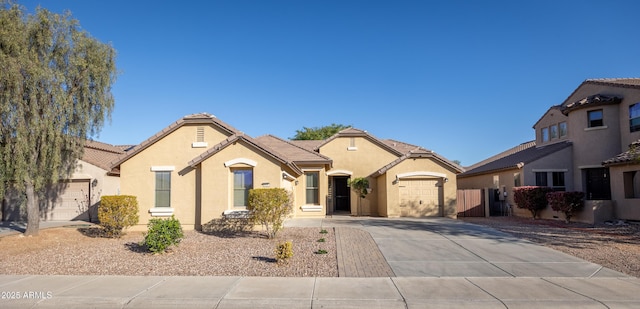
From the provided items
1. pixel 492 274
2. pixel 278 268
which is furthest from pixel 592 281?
pixel 278 268

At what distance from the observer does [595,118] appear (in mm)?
22078

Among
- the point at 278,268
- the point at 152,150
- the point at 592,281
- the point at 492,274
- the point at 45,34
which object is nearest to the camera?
the point at 592,281

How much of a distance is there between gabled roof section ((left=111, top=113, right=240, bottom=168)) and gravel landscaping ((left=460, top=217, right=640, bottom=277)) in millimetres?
12491

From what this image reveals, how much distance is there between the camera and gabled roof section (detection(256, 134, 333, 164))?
22.3m

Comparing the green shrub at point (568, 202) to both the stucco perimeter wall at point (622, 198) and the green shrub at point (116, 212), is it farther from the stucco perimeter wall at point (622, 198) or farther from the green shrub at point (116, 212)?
the green shrub at point (116, 212)

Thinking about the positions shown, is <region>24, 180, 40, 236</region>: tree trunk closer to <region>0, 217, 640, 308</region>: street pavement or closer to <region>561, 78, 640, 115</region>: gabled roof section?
<region>0, 217, 640, 308</region>: street pavement

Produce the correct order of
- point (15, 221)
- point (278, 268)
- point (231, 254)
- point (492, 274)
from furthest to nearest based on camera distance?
point (15, 221) < point (231, 254) < point (278, 268) < point (492, 274)

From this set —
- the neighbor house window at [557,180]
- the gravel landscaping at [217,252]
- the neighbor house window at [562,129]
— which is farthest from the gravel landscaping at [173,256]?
the neighbor house window at [562,129]

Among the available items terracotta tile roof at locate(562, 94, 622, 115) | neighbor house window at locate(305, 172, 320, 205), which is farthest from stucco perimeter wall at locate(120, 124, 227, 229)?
terracotta tile roof at locate(562, 94, 622, 115)

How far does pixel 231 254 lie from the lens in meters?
11.4

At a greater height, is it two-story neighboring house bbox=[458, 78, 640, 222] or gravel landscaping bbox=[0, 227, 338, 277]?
two-story neighboring house bbox=[458, 78, 640, 222]

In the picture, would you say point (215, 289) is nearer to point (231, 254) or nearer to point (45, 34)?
point (231, 254)

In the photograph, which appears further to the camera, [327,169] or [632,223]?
[327,169]

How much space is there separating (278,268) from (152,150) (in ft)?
33.4
